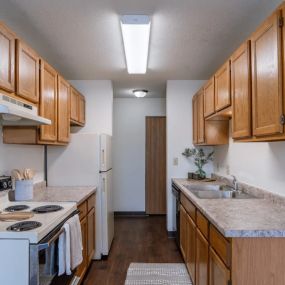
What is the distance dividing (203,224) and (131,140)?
3.57 metres

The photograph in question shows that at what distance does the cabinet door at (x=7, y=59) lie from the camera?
182 cm

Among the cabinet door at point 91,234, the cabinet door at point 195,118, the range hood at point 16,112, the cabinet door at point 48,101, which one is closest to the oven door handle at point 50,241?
the range hood at point 16,112

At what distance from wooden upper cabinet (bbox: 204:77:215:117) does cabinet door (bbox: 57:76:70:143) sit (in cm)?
167

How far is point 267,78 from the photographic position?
166 centimetres

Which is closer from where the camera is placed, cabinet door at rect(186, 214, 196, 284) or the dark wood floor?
cabinet door at rect(186, 214, 196, 284)

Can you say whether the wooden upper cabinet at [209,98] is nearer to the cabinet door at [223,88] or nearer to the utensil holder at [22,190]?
the cabinet door at [223,88]

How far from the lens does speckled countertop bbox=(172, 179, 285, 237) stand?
142 centimetres

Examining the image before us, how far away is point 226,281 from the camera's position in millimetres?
1465

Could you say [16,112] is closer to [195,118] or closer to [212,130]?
[212,130]

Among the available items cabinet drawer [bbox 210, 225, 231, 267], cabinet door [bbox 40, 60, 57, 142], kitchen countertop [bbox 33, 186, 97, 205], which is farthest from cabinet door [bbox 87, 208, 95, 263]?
cabinet drawer [bbox 210, 225, 231, 267]

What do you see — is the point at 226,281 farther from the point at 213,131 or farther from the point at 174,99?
the point at 174,99

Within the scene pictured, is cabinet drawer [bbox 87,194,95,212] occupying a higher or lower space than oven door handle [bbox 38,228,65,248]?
lower

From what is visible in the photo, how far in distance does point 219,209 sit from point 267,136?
617mm

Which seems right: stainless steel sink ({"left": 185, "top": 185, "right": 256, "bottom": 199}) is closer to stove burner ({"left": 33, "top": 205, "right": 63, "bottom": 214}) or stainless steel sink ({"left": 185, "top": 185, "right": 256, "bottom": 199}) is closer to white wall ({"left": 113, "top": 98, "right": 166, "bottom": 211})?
stove burner ({"left": 33, "top": 205, "right": 63, "bottom": 214})
